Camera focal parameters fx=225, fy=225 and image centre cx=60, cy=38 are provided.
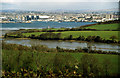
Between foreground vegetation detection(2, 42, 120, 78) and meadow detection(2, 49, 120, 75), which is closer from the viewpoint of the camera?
foreground vegetation detection(2, 42, 120, 78)

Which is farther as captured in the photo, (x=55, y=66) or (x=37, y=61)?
(x=37, y=61)

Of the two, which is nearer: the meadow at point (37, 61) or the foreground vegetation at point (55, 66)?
the foreground vegetation at point (55, 66)

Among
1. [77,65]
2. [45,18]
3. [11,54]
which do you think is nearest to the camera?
[77,65]

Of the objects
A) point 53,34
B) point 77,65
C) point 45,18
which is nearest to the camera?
point 77,65

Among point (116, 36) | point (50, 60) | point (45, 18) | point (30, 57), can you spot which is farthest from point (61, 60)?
point (45, 18)

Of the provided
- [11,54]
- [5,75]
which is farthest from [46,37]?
[5,75]

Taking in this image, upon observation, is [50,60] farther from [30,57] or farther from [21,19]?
[21,19]

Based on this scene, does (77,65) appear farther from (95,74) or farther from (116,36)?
(116,36)

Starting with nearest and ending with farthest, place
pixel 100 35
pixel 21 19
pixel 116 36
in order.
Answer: pixel 116 36, pixel 100 35, pixel 21 19

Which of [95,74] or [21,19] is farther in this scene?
[21,19]
